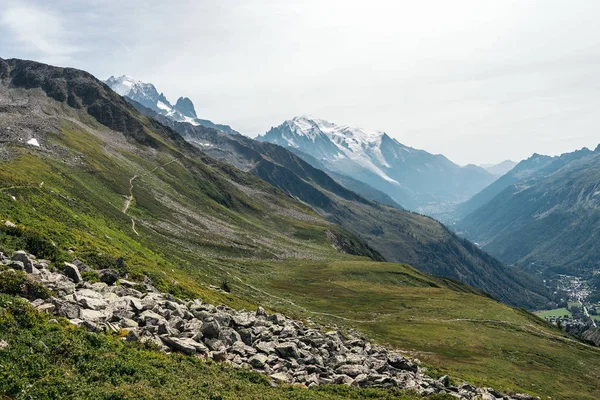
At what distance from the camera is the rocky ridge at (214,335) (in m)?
29.1

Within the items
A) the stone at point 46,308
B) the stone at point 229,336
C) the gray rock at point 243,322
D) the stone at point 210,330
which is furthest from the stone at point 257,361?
the stone at point 46,308

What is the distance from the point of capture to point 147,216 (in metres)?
145

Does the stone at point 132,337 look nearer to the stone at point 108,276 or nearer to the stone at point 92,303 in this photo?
the stone at point 92,303

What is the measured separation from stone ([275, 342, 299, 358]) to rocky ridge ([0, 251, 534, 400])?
2.0 inches

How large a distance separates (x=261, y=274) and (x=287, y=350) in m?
101

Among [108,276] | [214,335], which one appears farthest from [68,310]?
[108,276]

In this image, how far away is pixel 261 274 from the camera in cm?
13450

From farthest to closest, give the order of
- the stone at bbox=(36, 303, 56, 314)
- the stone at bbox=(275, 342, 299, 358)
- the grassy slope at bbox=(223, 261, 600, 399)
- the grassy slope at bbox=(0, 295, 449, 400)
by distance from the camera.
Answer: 1. the grassy slope at bbox=(223, 261, 600, 399)
2. the stone at bbox=(275, 342, 299, 358)
3. the stone at bbox=(36, 303, 56, 314)
4. the grassy slope at bbox=(0, 295, 449, 400)

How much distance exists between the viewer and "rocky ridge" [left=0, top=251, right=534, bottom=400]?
95.6 ft

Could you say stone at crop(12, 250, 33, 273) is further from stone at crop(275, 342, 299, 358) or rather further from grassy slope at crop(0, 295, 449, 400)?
stone at crop(275, 342, 299, 358)

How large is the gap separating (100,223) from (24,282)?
66.4 metres

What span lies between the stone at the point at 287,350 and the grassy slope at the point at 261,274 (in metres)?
19.6

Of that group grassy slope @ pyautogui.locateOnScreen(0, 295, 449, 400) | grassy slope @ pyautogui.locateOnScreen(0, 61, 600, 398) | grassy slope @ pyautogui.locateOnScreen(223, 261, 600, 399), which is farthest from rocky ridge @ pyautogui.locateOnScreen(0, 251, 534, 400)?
grassy slope @ pyautogui.locateOnScreen(223, 261, 600, 399)

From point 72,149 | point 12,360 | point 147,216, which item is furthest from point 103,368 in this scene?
point 72,149
